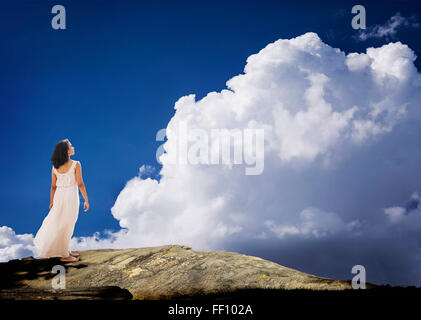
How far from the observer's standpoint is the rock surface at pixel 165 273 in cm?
868

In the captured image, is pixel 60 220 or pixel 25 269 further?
pixel 60 220

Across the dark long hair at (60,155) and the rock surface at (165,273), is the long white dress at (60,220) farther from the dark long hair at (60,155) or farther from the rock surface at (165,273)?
the rock surface at (165,273)

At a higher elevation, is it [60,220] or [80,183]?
[80,183]

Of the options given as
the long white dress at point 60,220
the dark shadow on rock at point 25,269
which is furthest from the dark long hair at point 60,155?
the dark shadow on rock at point 25,269

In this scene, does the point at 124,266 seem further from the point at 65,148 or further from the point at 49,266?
the point at 65,148

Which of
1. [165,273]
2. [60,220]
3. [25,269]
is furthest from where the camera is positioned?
[60,220]

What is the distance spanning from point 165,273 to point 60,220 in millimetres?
4852

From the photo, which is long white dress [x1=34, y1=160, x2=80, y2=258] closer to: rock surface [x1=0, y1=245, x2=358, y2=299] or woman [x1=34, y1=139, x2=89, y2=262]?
woman [x1=34, y1=139, x2=89, y2=262]

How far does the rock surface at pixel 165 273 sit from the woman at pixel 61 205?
53 cm

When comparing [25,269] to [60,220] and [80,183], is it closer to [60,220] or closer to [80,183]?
[60,220]

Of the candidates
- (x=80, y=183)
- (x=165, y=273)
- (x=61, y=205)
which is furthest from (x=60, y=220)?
(x=165, y=273)

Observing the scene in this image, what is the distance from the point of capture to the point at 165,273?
10156 mm

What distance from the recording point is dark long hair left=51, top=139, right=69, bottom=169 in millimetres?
12461
